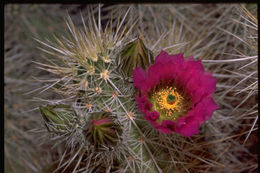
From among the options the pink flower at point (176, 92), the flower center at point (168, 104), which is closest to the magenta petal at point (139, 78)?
the pink flower at point (176, 92)

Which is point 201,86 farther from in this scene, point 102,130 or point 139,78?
point 102,130

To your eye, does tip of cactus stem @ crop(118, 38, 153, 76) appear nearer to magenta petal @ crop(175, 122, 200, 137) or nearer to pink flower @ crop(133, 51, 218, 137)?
pink flower @ crop(133, 51, 218, 137)

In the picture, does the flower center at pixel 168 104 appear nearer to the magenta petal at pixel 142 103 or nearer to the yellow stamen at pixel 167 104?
the yellow stamen at pixel 167 104

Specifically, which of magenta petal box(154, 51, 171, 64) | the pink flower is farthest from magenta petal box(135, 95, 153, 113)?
magenta petal box(154, 51, 171, 64)

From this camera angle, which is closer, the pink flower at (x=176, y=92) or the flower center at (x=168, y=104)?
the pink flower at (x=176, y=92)

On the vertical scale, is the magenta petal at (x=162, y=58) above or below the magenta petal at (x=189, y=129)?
above

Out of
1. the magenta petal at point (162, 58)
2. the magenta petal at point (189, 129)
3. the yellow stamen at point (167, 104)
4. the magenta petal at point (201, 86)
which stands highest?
the magenta petal at point (162, 58)

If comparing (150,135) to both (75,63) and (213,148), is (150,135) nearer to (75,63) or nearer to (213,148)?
(75,63)

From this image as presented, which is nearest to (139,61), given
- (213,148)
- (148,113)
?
(148,113)
